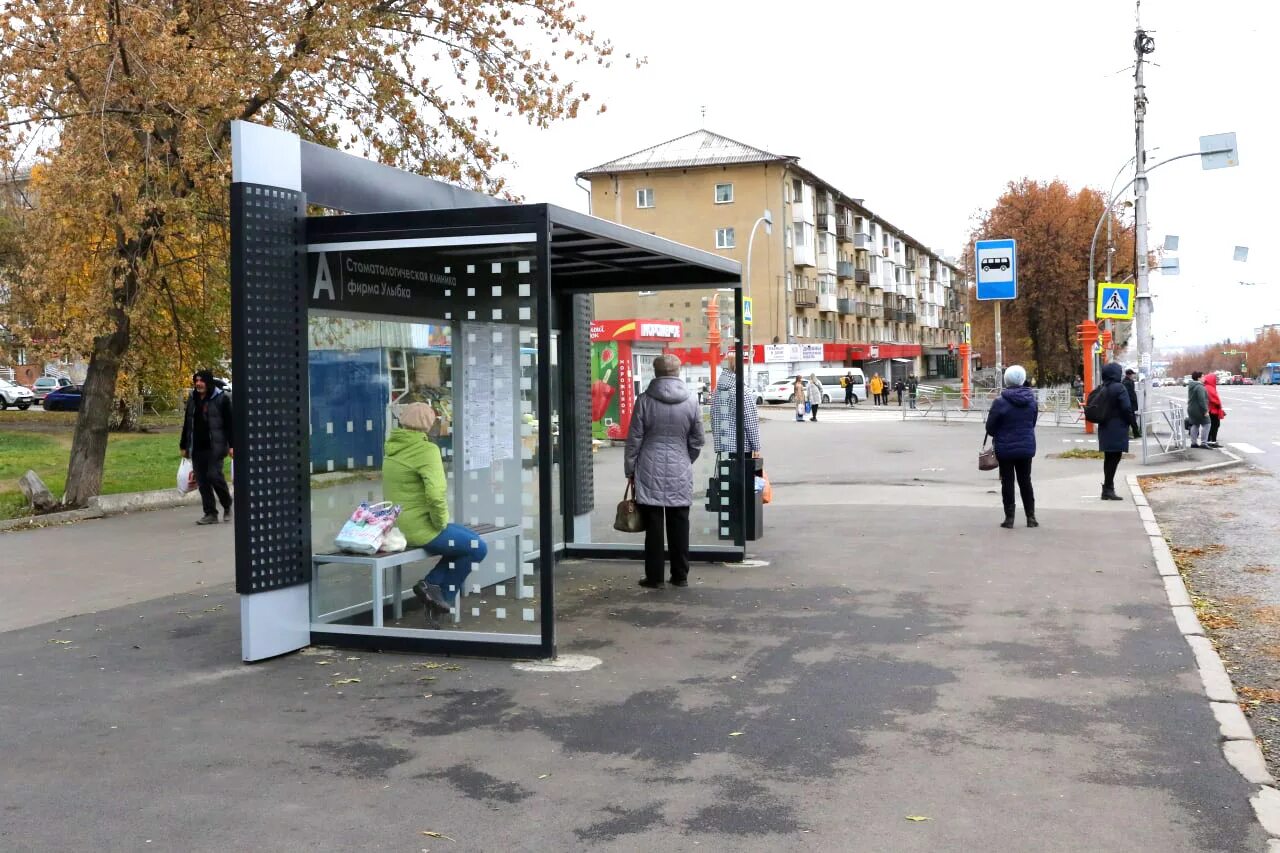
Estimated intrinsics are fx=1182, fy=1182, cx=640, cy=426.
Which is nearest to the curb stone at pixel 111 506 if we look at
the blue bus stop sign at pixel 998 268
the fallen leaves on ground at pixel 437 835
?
the fallen leaves on ground at pixel 437 835

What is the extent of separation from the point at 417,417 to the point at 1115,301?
19.2 m

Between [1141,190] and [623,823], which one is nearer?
[623,823]

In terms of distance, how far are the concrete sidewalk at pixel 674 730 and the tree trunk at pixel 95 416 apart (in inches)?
242

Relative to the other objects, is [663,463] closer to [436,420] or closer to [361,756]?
[436,420]

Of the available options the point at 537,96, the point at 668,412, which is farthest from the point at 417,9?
the point at 668,412

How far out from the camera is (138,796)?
461 cm

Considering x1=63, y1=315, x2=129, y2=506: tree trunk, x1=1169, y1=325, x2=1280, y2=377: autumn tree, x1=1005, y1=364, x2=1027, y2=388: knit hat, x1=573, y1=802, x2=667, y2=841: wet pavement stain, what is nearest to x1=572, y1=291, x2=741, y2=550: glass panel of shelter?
x1=1005, y1=364, x2=1027, y2=388: knit hat

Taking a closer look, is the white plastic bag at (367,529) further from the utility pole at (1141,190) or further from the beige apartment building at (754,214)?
the beige apartment building at (754,214)

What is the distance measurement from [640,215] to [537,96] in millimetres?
53415

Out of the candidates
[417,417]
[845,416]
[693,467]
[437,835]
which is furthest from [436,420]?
[845,416]

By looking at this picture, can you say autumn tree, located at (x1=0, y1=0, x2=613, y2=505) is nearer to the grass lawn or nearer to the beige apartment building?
the grass lawn

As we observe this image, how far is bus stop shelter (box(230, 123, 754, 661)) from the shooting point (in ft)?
21.8

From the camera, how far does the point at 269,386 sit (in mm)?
6711

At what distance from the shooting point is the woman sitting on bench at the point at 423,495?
7.35 meters
